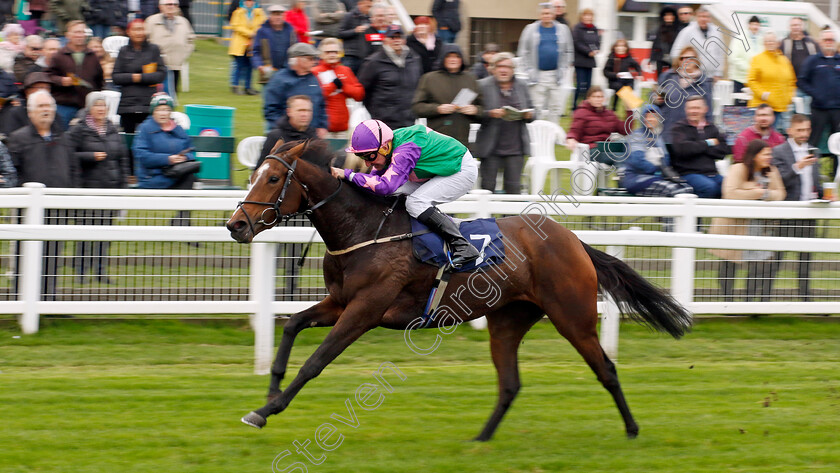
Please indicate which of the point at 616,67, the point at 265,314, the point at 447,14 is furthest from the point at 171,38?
the point at 265,314

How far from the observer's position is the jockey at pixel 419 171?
16.4 feet

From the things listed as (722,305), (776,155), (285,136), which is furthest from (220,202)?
(776,155)

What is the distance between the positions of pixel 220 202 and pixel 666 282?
3142 mm

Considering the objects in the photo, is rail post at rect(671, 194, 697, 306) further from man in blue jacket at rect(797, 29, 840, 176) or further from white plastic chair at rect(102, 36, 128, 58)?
white plastic chair at rect(102, 36, 128, 58)

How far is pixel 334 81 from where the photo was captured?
A: 905 cm

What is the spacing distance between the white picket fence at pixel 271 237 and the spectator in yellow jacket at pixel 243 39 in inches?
253

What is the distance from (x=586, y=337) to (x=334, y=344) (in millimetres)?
1334

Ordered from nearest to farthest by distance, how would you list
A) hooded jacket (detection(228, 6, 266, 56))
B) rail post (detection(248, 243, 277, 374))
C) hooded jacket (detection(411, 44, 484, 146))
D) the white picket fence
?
1. rail post (detection(248, 243, 277, 374))
2. the white picket fence
3. hooded jacket (detection(411, 44, 484, 146))
4. hooded jacket (detection(228, 6, 266, 56))

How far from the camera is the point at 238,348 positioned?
683 centimetres

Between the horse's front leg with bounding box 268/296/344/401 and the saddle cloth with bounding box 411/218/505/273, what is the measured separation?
506mm

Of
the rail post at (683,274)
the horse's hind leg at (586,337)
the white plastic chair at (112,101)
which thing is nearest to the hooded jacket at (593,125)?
the rail post at (683,274)

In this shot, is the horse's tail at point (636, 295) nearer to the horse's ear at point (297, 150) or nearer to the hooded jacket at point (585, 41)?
the horse's ear at point (297, 150)

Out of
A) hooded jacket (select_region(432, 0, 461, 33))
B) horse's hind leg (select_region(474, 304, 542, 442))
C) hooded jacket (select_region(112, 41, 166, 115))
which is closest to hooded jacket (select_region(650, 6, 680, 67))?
hooded jacket (select_region(432, 0, 461, 33))

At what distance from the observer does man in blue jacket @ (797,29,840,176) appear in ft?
35.4
